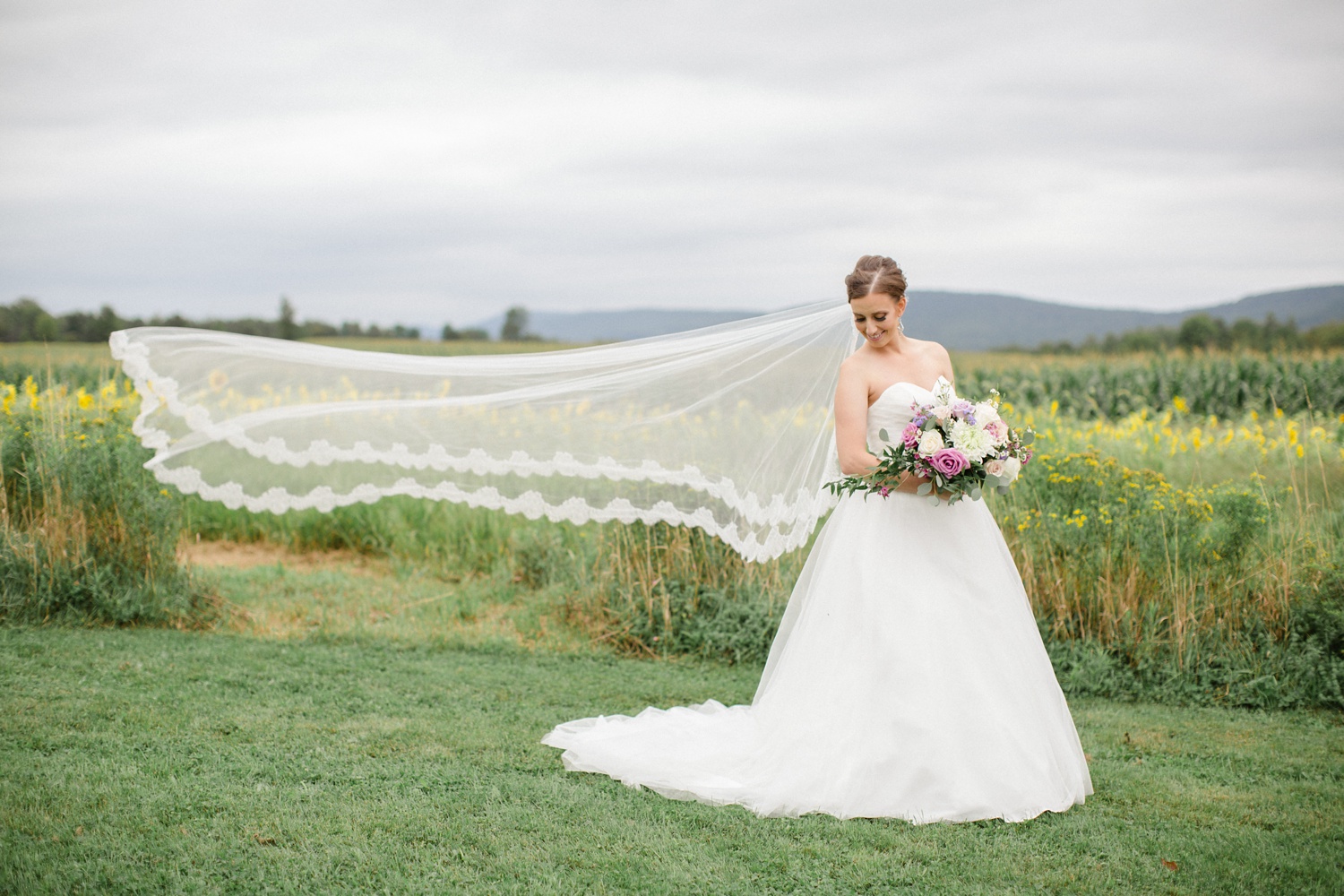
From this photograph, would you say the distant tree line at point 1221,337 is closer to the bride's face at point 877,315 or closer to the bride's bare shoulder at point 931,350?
the bride's bare shoulder at point 931,350

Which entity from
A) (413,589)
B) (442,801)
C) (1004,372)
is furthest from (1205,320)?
(442,801)

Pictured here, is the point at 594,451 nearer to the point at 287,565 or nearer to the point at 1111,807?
the point at 1111,807

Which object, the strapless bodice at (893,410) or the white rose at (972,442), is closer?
the white rose at (972,442)

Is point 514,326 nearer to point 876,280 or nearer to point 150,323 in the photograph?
point 150,323

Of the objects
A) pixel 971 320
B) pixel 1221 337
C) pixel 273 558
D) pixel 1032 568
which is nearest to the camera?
pixel 1032 568

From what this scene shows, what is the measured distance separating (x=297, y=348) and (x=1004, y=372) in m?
20.5

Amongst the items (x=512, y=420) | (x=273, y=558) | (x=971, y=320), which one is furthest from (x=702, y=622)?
(x=971, y=320)

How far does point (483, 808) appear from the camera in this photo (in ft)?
13.8

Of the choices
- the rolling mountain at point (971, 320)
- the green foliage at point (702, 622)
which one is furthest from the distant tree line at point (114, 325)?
the rolling mountain at point (971, 320)

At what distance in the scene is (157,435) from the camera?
6.29 metres

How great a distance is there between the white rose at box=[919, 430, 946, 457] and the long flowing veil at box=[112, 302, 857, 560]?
1.47m

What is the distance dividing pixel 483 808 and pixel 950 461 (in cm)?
250

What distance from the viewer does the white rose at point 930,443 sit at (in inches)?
160

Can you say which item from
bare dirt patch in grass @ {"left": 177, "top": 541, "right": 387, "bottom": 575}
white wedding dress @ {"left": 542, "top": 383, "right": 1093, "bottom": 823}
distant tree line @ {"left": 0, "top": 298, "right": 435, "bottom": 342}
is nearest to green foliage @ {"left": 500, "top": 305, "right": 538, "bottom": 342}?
distant tree line @ {"left": 0, "top": 298, "right": 435, "bottom": 342}
